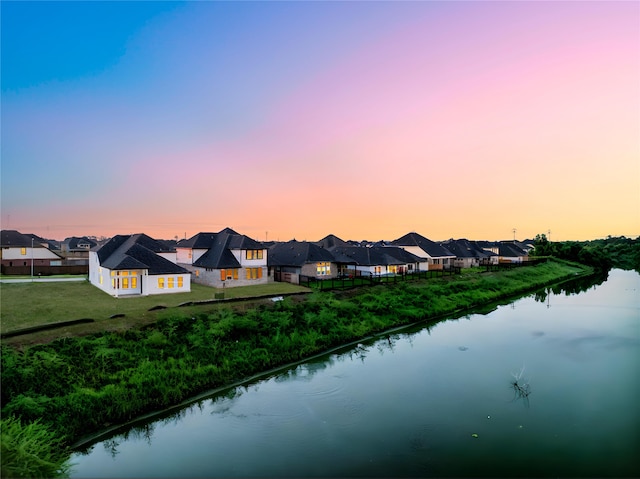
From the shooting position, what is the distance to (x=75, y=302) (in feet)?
83.9

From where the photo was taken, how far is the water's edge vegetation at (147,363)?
12516 millimetres

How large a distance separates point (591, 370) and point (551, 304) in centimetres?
2635

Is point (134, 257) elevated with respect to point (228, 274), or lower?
elevated

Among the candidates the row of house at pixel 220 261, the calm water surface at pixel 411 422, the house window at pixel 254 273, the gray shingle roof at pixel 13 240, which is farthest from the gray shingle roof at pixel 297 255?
the gray shingle roof at pixel 13 240

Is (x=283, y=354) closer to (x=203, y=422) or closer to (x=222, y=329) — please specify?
(x=222, y=329)

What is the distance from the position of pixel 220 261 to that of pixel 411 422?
89.3 feet

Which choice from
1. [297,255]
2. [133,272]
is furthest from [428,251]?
[133,272]

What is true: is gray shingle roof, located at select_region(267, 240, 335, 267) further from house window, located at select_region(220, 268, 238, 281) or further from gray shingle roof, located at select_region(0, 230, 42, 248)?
gray shingle roof, located at select_region(0, 230, 42, 248)

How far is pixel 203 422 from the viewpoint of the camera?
46.7 ft

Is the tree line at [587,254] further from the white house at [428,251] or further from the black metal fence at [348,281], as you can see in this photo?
the black metal fence at [348,281]

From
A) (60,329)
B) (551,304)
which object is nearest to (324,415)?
(60,329)

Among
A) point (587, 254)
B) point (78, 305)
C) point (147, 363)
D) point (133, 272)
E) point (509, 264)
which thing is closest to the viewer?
point (147, 363)

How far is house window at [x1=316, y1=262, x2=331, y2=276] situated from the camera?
4459cm

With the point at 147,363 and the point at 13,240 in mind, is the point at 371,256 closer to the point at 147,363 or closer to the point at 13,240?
the point at 147,363
